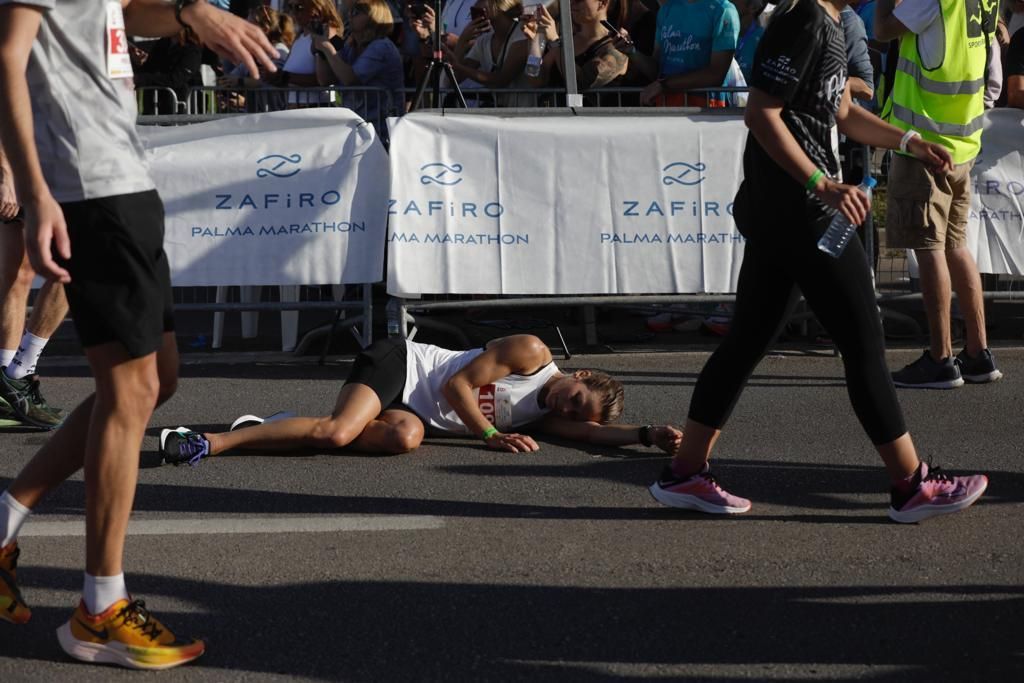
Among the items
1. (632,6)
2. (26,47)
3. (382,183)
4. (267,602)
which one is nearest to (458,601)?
(267,602)

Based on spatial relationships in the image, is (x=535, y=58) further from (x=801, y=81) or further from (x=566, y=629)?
(x=566, y=629)

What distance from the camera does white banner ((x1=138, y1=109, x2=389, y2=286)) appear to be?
795 centimetres

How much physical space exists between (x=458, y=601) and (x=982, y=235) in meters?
5.26

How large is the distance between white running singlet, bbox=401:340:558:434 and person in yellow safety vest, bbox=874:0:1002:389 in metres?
2.32

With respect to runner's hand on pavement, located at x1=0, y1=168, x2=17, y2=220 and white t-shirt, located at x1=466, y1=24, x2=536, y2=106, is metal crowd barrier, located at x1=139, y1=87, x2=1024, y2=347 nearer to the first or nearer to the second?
white t-shirt, located at x1=466, y1=24, x2=536, y2=106

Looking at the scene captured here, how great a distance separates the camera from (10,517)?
3.96m

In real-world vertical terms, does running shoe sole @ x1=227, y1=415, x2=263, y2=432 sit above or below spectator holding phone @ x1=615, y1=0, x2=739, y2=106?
below

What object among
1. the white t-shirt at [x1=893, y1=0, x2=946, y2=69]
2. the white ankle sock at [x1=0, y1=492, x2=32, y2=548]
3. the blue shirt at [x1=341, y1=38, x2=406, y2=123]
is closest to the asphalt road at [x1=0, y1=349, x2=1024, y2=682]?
the white ankle sock at [x1=0, y1=492, x2=32, y2=548]

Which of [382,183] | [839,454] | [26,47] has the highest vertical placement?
[26,47]

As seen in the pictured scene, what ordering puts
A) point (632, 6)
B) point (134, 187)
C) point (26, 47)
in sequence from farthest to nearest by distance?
point (632, 6)
point (134, 187)
point (26, 47)

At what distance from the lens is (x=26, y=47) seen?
3.32 m

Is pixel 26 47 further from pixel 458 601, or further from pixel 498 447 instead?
pixel 498 447

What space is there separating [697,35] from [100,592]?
6.54 meters

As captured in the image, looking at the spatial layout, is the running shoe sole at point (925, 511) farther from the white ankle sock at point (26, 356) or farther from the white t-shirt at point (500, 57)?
the white t-shirt at point (500, 57)
